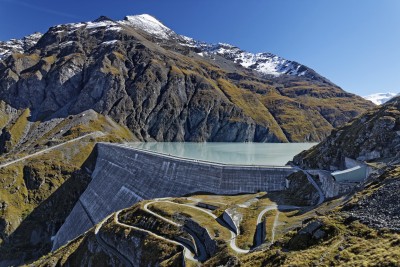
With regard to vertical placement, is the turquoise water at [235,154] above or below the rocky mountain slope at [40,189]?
above

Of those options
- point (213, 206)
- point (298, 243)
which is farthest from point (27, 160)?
point (298, 243)

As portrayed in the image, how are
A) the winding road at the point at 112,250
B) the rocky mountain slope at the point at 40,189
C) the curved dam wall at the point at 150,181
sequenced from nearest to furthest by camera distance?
the winding road at the point at 112,250 → the curved dam wall at the point at 150,181 → the rocky mountain slope at the point at 40,189

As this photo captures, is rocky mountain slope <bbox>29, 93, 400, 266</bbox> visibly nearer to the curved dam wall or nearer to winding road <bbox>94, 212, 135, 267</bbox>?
winding road <bbox>94, 212, 135, 267</bbox>

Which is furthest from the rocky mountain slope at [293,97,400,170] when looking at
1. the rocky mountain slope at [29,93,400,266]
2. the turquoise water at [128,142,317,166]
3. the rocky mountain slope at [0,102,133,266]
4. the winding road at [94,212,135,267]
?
the rocky mountain slope at [0,102,133,266]

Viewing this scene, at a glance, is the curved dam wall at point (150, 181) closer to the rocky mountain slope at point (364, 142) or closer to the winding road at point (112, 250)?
the rocky mountain slope at point (364, 142)

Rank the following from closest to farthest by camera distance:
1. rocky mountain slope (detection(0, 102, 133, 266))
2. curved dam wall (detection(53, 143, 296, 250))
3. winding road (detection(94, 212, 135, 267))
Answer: winding road (detection(94, 212, 135, 267)) → curved dam wall (detection(53, 143, 296, 250)) → rocky mountain slope (detection(0, 102, 133, 266))

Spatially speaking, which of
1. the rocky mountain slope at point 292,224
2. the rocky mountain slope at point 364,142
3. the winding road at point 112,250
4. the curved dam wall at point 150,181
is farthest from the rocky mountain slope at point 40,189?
the rocky mountain slope at point 364,142

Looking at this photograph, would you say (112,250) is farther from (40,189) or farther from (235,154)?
(235,154)

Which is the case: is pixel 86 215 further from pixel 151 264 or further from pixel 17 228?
pixel 151 264
